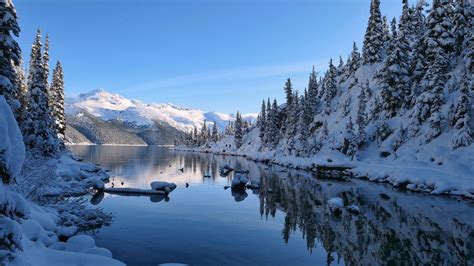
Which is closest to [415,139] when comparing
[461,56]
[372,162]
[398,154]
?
[398,154]

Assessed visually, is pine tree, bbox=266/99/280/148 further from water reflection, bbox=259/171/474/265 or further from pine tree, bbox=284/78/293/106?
water reflection, bbox=259/171/474/265

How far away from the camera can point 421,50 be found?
5400 cm

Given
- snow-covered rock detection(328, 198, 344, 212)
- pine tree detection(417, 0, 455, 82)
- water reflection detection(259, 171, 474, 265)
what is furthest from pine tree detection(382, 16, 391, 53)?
snow-covered rock detection(328, 198, 344, 212)

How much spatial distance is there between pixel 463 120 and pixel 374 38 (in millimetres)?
44807

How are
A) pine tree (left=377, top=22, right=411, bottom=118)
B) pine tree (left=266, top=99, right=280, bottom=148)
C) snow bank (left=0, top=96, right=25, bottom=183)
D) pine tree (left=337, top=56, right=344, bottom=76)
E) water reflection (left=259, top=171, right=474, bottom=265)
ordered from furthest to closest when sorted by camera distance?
pine tree (left=266, top=99, right=280, bottom=148) < pine tree (left=337, top=56, right=344, bottom=76) < pine tree (left=377, top=22, right=411, bottom=118) < water reflection (left=259, top=171, right=474, bottom=265) < snow bank (left=0, top=96, right=25, bottom=183)

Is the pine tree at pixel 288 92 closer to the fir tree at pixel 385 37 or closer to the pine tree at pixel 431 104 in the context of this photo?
the fir tree at pixel 385 37

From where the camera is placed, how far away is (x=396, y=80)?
55188 mm

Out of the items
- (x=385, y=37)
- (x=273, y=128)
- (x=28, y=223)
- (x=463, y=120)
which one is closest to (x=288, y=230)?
(x=28, y=223)

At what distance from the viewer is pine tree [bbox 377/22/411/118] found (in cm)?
5531

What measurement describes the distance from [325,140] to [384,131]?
702 inches

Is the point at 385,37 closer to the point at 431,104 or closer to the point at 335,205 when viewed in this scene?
the point at 431,104

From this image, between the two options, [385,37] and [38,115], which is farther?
[385,37]

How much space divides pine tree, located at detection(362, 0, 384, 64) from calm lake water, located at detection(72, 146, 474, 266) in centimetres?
5202

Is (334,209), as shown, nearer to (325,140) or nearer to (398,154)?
(398,154)
